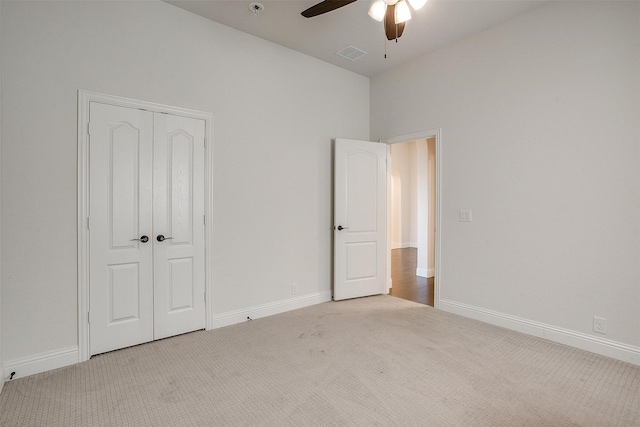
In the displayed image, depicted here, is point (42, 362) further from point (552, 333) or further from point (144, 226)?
point (552, 333)

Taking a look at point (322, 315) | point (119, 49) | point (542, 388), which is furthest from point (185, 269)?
point (542, 388)

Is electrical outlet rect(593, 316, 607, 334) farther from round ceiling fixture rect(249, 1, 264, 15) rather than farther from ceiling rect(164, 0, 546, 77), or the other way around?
round ceiling fixture rect(249, 1, 264, 15)

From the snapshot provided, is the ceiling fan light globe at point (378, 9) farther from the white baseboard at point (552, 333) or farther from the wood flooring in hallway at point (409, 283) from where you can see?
the wood flooring in hallway at point (409, 283)

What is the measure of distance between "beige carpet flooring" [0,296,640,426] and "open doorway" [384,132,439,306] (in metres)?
1.45

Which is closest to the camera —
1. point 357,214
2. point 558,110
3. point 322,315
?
point 558,110

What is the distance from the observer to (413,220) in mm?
9773

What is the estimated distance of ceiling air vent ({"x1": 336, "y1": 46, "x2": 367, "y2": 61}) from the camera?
3.88 m

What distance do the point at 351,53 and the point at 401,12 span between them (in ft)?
5.70

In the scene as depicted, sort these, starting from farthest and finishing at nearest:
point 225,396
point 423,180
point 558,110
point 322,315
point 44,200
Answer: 1. point 423,180
2. point 322,315
3. point 558,110
4. point 44,200
5. point 225,396

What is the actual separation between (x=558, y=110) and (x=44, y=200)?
4537 millimetres

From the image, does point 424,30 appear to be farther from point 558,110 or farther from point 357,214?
point 357,214

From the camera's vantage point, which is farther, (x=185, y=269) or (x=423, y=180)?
(x=423, y=180)

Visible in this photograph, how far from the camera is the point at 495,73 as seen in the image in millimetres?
3420

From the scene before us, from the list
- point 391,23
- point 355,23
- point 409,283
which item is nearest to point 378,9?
point 391,23
